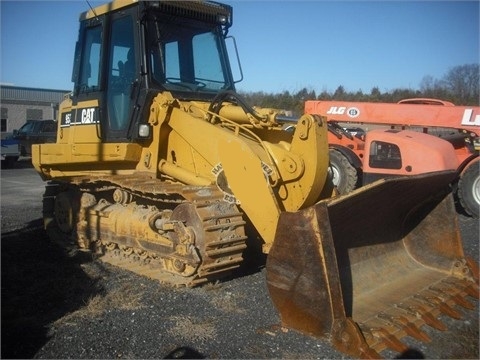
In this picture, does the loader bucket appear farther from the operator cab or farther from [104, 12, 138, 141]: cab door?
[104, 12, 138, 141]: cab door

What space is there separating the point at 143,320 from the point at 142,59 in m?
2.95

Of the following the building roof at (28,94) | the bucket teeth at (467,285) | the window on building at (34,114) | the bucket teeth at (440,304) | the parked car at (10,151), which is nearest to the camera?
the bucket teeth at (440,304)

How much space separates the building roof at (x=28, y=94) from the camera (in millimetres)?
33094

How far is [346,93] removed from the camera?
1033 inches

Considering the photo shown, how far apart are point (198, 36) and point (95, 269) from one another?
10.4 ft

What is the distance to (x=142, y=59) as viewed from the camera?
18.2ft

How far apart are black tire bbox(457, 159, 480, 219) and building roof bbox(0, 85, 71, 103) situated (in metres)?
30.7

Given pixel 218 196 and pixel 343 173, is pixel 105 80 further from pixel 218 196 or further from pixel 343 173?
pixel 343 173

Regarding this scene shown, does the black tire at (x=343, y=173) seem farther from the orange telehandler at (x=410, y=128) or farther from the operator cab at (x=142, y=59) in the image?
the operator cab at (x=142, y=59)

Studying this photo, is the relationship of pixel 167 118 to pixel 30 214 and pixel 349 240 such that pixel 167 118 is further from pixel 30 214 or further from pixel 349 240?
pixel 30 214

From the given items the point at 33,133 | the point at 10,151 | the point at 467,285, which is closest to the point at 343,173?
the point at 467,285

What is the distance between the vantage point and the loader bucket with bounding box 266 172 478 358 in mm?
3596

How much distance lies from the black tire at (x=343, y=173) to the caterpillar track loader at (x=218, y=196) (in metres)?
3.87

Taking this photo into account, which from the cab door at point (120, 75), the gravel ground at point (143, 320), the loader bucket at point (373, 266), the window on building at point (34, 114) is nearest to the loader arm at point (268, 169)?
the loader bucket at point (373, 266)
